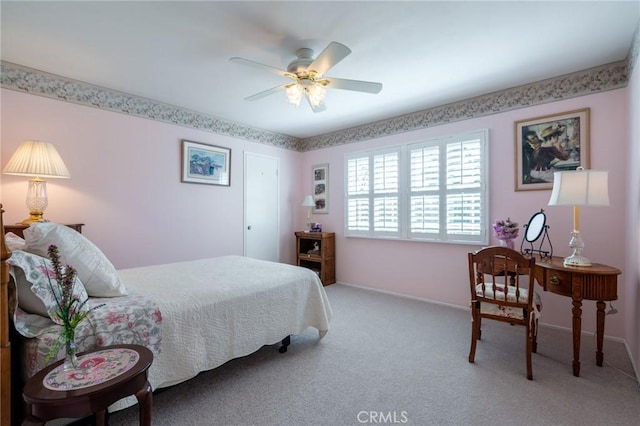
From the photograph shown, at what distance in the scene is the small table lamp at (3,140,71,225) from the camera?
238cm

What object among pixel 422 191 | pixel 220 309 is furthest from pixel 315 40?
pixel 422 191

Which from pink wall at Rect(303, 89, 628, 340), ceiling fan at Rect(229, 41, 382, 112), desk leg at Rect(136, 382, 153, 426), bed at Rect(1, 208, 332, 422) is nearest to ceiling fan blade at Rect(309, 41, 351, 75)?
ceiling fan at Rect(229, 41, 382, 112)

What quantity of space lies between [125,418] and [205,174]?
115 inches

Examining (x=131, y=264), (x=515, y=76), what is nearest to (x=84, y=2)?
(x=131, y=264)

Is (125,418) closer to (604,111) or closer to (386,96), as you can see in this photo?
(386,96)

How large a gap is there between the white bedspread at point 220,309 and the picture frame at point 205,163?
151 centimetres

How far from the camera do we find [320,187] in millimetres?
5090

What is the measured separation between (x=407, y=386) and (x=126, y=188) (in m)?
3.41

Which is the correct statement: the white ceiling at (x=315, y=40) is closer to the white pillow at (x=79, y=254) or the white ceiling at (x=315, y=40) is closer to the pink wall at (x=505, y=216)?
the pink wall at (x=505, y=216)

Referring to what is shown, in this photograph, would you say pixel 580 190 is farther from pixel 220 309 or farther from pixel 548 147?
pixel 220 309

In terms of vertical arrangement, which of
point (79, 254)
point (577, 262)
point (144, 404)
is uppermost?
point (79, 254)

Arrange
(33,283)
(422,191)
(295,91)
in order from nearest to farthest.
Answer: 1. (33,283)
2. (295,91)
3. (422,191)

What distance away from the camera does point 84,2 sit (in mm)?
1871

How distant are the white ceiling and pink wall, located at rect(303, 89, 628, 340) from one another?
19.2 inches
